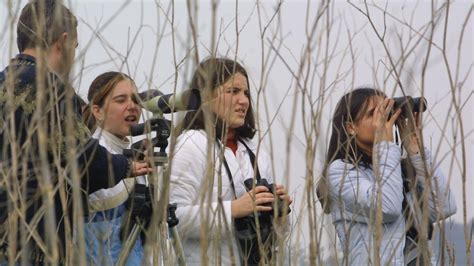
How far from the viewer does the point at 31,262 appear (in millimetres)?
1766

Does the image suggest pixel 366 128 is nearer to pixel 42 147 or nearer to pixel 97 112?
pixel 97 112

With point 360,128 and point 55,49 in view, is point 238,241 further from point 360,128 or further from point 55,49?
point 55,49

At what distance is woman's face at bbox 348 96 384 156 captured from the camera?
229 cm

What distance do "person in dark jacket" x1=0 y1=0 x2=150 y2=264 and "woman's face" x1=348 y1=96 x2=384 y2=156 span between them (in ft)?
2.33

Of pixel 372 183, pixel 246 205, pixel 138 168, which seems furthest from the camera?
pixel 372 183

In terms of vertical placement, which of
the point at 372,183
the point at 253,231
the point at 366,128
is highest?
the point at 366,128

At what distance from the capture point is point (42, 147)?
1.08m

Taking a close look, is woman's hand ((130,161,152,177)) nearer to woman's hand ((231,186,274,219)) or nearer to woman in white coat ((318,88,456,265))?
woman's hand ((231,186,274,219))

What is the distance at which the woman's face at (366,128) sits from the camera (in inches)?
90.1

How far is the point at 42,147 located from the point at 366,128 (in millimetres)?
1340

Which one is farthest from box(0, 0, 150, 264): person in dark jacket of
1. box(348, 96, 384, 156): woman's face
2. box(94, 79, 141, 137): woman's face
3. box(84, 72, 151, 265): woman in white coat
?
box(348, 96, 384, 156): woman's face

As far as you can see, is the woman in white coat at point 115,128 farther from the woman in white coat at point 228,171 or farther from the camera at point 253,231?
the camera at point 253,231

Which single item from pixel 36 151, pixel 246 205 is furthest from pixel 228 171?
pixel 36 151

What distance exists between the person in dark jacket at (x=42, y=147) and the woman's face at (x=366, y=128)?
710 mm
